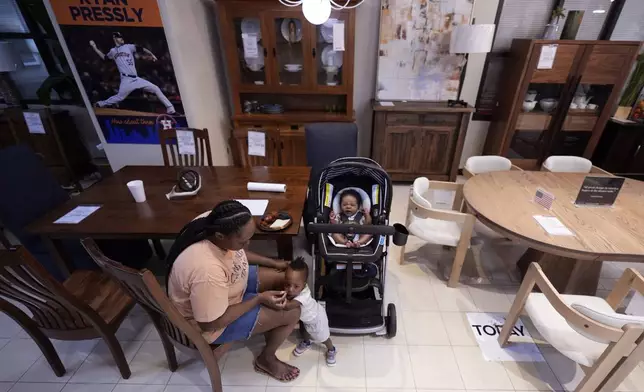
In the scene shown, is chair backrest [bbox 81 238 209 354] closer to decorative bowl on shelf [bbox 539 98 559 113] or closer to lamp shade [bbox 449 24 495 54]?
lamp shade [bbox 449 24 495 54]

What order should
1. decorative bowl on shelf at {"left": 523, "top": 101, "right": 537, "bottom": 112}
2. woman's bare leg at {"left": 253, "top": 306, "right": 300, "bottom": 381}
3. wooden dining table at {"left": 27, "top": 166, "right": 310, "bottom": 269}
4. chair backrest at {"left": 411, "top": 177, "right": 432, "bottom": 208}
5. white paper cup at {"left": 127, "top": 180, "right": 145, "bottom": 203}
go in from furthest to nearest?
decorative bowl on shelf at {"left": 523, "top": 101, "right": 537, "bottom": 112} → chair backrest at {"left": 411, "top": 177, "right": 432, "bottom": 208} → white paper cup at {"left": 127, "top": 180, "right": 145, "bottom": 203} → wooden dining table at {"left": 27, "top": 166, "right": 310, "bottom": 269} → woman's bare leg at {"left": 253, "top": 306, "right": 300, "bottom": 381}

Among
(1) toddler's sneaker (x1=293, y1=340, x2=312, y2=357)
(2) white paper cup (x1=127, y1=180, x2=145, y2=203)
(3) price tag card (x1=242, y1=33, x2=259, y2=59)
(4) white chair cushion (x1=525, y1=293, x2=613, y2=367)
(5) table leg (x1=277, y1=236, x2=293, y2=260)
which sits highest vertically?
(3) price tag card (x1=242, y1=33, x2=259, y2=59)

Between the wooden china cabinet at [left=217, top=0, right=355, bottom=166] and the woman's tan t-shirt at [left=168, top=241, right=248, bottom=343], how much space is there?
152cm

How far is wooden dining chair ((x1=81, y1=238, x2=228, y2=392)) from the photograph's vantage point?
A: 989mm

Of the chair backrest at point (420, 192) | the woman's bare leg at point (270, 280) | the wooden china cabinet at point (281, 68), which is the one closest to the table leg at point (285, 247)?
the woman's bare leg at point (270, 280)

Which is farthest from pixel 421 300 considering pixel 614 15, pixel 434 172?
pixel 614 15

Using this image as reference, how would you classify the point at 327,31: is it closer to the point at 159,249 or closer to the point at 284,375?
the point at 159,249

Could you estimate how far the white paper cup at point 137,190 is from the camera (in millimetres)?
1762

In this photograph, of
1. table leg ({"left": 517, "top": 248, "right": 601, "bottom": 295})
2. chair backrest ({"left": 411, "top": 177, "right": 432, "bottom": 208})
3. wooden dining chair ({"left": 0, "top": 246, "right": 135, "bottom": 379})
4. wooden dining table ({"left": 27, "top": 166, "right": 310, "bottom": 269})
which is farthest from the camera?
chair backrest ({"left": 411, "top": 177, "right": 432, "bottom": 208})

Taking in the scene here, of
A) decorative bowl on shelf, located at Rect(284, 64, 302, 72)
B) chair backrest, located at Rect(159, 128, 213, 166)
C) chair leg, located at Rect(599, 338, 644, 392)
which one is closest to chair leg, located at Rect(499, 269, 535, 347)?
chair leg, located at Rect(599, 338, 644, 392)

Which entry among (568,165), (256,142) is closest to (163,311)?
(256,142)

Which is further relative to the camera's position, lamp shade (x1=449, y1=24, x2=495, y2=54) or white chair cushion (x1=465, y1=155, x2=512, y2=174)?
lamp shade (x1=449, y1=24, x2=495, y2=54)

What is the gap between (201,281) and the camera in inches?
43.6

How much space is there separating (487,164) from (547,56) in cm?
149
